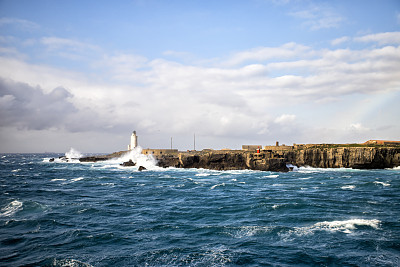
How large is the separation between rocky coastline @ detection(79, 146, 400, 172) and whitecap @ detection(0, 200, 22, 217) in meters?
58.1

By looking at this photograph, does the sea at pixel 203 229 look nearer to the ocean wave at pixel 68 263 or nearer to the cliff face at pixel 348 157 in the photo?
the ocean wave at pixel 68 263

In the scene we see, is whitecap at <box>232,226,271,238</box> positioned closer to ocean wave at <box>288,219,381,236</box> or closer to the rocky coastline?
ocean wave at <box>288,219,381,236</box>

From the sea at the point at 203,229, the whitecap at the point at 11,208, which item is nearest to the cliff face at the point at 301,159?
the sea at the point at 203,229

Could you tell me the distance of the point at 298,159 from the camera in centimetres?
9188

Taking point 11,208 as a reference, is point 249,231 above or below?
above

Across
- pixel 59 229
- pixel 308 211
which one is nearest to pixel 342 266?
pixel 308 211

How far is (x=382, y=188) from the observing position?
4550cm

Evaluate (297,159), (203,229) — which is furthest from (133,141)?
(203,229)

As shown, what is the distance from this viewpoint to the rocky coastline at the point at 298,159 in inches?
3255

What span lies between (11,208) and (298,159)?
79.2m

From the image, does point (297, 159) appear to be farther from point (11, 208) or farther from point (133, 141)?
point (133, 141)

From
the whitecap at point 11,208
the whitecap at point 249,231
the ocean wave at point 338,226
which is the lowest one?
the whitecap at point 11,208

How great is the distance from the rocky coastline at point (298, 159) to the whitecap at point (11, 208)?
58.1 metres

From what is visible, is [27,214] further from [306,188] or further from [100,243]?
[306,188]
